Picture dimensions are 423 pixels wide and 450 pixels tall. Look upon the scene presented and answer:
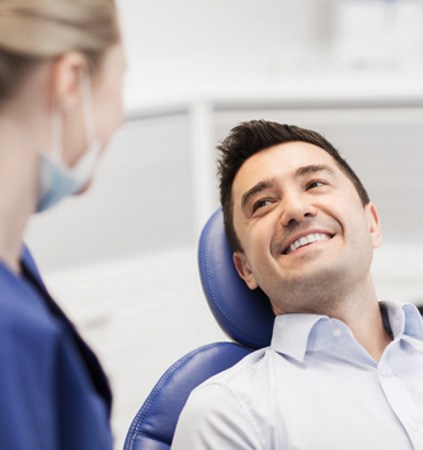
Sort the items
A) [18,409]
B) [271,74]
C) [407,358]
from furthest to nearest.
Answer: [271,74] → [407,358] → [18,409]

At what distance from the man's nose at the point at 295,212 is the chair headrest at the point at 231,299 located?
6.7 inches

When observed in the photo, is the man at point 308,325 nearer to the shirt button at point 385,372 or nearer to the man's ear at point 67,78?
the shirt button at point 385,372

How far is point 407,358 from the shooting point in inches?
53.3

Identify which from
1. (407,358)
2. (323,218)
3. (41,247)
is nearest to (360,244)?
(323,218)

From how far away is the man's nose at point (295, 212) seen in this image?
4.47 ft

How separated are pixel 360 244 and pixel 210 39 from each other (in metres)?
1.63

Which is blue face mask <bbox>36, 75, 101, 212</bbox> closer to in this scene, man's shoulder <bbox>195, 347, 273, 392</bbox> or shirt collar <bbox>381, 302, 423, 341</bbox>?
man's shoulder <bbox>195, 347, 273, 392</bbox>

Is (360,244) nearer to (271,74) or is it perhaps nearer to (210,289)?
(210,289)

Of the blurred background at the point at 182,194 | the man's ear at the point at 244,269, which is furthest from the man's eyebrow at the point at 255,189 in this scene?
the blurred background at the point at 182,194

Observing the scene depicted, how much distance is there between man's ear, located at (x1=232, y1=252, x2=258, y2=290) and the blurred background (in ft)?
3.17

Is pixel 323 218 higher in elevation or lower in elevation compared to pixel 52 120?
lower

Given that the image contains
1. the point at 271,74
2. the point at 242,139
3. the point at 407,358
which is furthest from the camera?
the point at 271,74

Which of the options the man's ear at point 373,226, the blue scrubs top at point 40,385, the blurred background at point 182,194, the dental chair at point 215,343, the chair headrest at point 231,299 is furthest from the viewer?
the blurred background at point 182,194

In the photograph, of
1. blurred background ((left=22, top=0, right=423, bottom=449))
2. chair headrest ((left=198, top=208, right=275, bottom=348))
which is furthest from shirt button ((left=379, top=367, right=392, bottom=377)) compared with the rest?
blurred background ((left=22, top=0, right=423, bottom=449))
